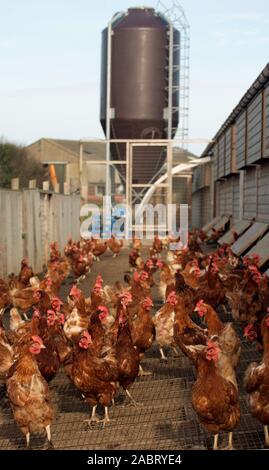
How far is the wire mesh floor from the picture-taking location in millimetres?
5453

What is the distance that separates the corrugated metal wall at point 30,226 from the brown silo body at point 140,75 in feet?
22.7

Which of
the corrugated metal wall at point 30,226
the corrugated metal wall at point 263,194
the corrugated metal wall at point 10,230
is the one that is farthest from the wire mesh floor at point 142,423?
the corrugated metal wall at point 263,194

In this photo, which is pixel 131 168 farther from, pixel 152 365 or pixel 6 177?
pixel 152 365

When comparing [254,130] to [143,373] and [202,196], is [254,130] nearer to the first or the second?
[143,373]

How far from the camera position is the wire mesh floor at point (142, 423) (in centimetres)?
545

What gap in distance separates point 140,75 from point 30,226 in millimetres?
13968

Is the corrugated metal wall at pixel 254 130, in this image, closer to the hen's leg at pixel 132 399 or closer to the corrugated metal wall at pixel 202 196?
the hen's leg at pixel 132 399

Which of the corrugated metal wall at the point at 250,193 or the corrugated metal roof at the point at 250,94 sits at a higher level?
the corrugated metal roof at the point at 250,94

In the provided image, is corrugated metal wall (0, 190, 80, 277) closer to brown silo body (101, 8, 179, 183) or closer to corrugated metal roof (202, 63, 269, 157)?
corrugated metal roof (202, 63, 269, 157)

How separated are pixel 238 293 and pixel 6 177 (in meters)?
31.7

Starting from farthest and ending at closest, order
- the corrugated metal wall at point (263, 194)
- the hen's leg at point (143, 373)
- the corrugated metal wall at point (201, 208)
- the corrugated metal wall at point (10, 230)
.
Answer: the corrugated metal wall at point (201, 208) < the corrugated metal wall at point (263, 194) < the corrugated metal wall at point (10, 230) < the hen's leg at point (143, 373)

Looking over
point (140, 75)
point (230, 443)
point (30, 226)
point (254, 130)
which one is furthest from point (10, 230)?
point (140, 75)
